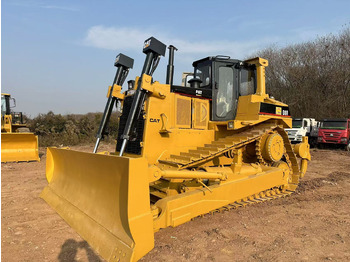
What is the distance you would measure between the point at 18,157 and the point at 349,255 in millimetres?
12297

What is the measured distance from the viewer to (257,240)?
12.3 ft

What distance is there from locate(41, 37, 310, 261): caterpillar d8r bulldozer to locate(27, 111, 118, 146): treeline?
14.0 m

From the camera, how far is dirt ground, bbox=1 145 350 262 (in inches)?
131

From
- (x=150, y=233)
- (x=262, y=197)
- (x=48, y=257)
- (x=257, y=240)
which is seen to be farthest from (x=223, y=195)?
(x=48, y=257)

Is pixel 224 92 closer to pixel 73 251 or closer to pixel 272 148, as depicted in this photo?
pixel 272 148

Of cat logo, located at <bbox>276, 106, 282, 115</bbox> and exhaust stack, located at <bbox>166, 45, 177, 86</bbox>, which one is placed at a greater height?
exhaust stack, located at <bbox>166, 45, 177, 86</bbox>

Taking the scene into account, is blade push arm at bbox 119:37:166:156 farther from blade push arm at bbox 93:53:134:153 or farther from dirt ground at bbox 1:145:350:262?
dirt ground at bbox 1:145:350:262

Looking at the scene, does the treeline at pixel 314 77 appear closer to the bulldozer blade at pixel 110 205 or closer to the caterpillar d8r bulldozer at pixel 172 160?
the caterpillar d8r bulldozer at pixel 172 160

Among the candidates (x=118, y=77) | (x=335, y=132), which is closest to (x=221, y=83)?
(x=118, y=77)

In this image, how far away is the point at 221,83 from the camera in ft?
18.9

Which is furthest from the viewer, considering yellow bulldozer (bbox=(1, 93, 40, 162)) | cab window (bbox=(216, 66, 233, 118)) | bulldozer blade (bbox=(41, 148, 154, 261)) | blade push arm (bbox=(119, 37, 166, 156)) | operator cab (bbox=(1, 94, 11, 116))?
operator cab (bbox=(1, 94, 11, 116))

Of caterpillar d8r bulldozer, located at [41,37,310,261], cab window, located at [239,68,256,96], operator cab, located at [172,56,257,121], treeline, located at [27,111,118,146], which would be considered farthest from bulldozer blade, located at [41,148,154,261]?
treeline, located at [27,111,118,146]

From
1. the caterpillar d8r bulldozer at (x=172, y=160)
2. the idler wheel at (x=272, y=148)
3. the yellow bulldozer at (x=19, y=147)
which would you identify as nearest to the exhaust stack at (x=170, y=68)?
the caterpillar d8r bulldozer at (x=172, y=160)

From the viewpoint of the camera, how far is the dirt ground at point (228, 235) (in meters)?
3.33
